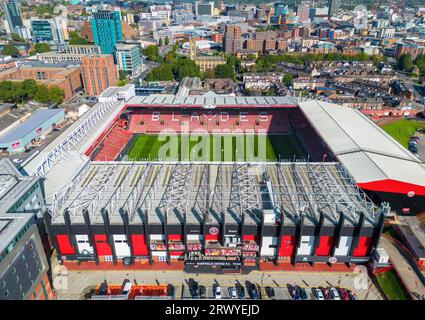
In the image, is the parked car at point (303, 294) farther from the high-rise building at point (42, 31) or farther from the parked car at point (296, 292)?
the high-rise building at point (42, 31)

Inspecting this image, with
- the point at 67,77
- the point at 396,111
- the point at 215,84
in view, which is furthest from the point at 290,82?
the point at 67,77

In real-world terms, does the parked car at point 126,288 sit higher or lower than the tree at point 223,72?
lower

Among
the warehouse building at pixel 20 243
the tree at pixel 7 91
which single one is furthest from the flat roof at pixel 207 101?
the warehouse building at pixel 20 243

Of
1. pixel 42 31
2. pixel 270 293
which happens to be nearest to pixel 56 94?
pixel 270 293

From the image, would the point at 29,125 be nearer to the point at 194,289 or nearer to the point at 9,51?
the point at 194,289

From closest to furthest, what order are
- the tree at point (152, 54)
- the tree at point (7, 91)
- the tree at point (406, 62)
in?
the tree at point (7, 91), the tree at point (406, 62), the tree at point (152, 54)

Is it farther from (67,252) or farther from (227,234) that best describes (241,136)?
(67,252)

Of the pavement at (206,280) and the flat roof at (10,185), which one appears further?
the pavement at (206,280)
